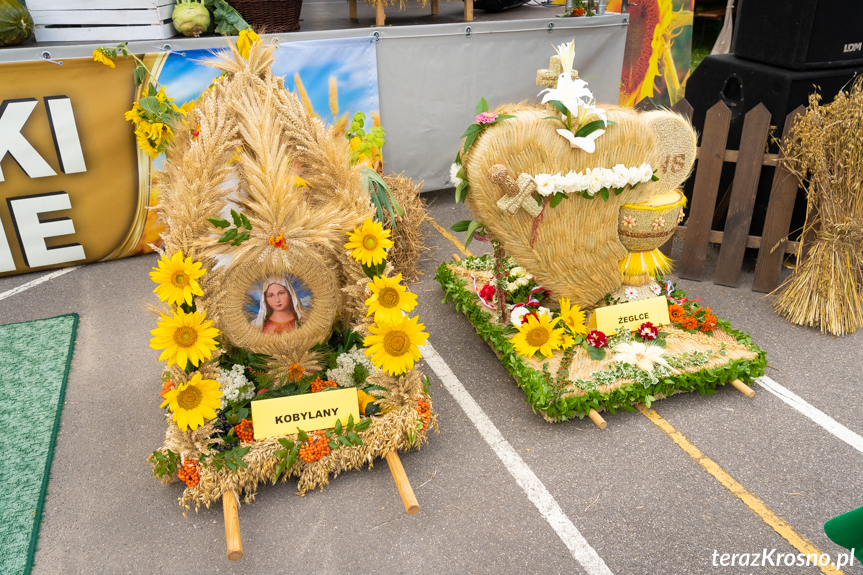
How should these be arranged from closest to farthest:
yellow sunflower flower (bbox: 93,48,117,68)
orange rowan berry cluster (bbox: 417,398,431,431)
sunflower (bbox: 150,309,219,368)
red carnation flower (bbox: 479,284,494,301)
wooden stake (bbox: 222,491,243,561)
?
wooden stake (bbox: 222,491,243,561) < sunflower (bbox: 150,309,219,368) < orange rowan berry cluster (bbox: 417,398,431,431) < red carnation flower (bbox: 479,284,494,301) < yellow sunflower flower (bbox: 93,48,117,68)

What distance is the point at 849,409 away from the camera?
2973 mm

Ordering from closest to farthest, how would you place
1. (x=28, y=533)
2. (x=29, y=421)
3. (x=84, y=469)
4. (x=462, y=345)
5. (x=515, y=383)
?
(x=28, y=533), (x=84, y=469), (x=29, y=421), (x=515, y=383), (x=462, y=345)

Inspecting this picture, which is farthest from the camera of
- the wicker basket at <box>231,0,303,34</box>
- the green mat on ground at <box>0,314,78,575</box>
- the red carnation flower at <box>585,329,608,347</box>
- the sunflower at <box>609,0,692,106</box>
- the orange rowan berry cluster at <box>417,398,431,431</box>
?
the sunflower at <box>609,0,692,106</box>

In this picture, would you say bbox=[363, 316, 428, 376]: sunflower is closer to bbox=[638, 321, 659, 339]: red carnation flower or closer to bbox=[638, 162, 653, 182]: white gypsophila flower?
bbox=[638, 321, 659, 339]: red carnation flower

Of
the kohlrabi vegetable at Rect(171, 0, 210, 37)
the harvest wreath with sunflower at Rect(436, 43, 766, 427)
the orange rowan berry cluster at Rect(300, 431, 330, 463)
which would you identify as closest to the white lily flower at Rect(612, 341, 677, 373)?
the harvest wreath with sunflower at Rect(436, 43, 766, 427)

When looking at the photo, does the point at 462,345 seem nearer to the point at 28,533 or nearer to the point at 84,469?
the point at 84,469

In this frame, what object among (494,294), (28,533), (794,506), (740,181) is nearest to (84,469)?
(28,533)

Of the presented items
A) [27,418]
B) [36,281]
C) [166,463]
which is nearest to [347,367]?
[166,463]

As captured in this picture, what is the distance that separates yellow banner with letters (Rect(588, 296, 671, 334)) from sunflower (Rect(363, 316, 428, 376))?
121 centimetres

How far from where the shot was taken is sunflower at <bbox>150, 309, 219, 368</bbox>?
2.24m

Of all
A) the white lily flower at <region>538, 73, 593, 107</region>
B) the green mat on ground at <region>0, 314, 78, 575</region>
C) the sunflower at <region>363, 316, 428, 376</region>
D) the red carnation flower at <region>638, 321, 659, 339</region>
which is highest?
the white lily flower at <region>538, 73, 593, 107</region>

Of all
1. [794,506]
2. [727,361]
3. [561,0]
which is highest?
[561,0]

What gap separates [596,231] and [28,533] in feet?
9.71

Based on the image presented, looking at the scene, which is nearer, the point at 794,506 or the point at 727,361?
the point at 794,506
